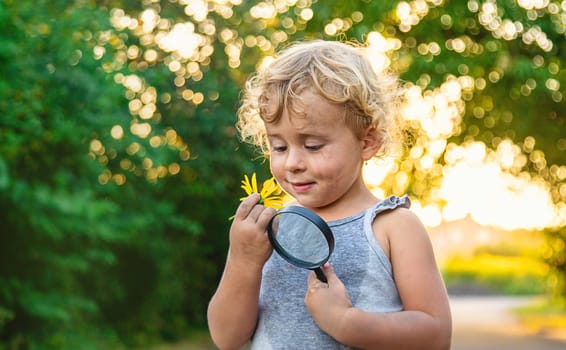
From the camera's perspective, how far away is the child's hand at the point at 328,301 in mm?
2080

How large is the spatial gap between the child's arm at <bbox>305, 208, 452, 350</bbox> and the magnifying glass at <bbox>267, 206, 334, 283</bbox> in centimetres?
5

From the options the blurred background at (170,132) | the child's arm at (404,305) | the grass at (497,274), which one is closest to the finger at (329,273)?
the child's arm at (404,305)

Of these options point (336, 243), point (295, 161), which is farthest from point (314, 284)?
point (295, 161)

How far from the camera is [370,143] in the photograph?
2285 millimetres

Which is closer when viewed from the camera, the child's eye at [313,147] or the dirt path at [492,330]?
the child's eye at [313,147]

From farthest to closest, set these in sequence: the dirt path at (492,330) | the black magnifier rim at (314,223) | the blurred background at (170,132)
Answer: the dirt path at (492,330), the blurred background at (170,132), the black magnifier rim at (314,223)

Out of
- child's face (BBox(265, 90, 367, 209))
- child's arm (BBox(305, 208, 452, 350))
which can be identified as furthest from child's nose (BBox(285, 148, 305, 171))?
child's arm (BBox(305, 208, 452, 350))

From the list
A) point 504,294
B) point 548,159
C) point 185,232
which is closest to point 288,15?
point 185,232

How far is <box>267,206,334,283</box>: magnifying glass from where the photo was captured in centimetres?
203

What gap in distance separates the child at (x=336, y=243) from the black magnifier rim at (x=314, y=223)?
19 mm

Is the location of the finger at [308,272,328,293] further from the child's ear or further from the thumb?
the child's ear

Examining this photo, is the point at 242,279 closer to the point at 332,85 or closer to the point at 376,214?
the point at 376,214

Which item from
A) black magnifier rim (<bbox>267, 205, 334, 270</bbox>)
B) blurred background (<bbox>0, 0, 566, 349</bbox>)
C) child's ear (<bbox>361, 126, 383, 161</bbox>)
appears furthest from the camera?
blurred background (<bbox>0, 0, 566, 349</bbox>)

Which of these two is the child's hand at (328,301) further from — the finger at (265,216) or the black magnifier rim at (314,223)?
the finger at (265,216)
